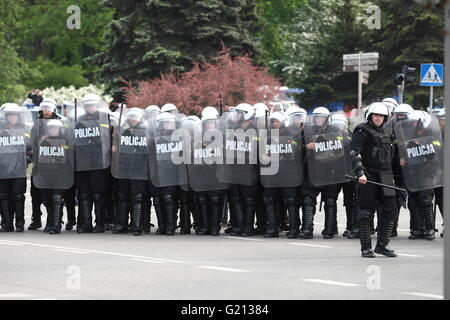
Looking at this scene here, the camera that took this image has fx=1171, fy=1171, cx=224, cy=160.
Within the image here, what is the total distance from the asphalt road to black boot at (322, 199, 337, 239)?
0.44 ft

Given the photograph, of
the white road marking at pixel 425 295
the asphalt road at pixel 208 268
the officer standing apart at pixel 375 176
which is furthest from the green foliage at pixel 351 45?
the white road marking at pixel 425 295

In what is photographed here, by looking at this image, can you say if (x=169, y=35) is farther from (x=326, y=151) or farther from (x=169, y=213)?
(x=326, y=151)

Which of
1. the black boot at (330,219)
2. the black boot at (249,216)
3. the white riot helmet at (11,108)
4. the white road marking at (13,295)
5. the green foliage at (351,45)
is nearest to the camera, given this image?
the white road marking at (13,295)

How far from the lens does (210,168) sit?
56.7 feet

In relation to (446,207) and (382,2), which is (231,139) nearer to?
(446,207)

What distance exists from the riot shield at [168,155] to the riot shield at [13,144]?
2055 mm

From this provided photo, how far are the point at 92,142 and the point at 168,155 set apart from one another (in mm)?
1173

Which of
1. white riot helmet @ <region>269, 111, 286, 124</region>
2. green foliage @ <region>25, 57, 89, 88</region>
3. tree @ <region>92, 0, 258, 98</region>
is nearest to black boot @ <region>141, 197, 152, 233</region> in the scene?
white riot helmet @ <region>269, 111, 286, 124</region>

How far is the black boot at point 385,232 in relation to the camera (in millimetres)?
13891

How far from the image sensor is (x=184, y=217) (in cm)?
1761

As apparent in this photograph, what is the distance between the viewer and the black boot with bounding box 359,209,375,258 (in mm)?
13859

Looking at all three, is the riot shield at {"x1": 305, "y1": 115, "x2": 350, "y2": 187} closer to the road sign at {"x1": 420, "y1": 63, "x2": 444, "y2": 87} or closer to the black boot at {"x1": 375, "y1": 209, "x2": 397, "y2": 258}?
the black boot at {"x1": 375, "y1": 209, "x2": 397, "y2": 258}

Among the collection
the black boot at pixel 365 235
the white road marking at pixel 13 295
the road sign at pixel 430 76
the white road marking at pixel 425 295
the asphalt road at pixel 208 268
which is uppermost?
the road sign at pixel 430 76

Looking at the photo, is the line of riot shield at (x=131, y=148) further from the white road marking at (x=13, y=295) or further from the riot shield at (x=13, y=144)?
the white road marking at (x=13, y=295)
